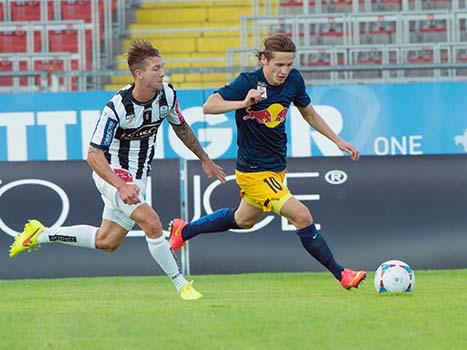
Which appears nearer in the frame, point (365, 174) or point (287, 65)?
point (287, 65)

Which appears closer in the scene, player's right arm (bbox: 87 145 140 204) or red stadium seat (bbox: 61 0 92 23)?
player's right arm (bbox: 87 145 140 204)

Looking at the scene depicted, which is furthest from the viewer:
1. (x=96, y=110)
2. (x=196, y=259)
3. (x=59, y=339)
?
(x=96, y=110)

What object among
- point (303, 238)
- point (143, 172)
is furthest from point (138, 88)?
point (303, 238)

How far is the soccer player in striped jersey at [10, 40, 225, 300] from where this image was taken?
32.0ft

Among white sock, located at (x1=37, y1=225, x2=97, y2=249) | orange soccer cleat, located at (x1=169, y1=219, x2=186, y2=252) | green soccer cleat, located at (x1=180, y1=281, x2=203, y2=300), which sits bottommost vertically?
green soccer cleat, located at (x1=180, y1=281, x2=203, y2=300)

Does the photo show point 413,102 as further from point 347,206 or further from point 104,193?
point 104,193

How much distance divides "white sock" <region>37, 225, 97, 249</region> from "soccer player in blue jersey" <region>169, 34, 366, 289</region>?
1.35 meters

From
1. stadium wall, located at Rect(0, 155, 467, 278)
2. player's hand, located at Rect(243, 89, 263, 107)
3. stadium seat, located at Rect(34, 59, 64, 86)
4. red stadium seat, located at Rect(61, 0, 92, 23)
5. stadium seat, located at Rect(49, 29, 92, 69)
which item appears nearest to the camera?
player's hand, located at Rect(243, 89, 263, 107)

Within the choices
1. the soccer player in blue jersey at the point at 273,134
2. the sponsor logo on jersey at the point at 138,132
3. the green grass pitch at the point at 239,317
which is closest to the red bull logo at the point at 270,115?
the soccer player in blue jersey at the point at 273,134

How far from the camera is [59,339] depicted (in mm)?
7184

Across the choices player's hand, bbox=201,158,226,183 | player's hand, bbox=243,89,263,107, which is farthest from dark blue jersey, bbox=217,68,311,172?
player's hand, bbox=243,89,263,107

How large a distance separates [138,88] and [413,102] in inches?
320

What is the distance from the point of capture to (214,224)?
11.7m

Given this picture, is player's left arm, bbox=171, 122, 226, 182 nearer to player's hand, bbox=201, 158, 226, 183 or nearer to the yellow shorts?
player's hand, bbox=201, 158, 226, 183
